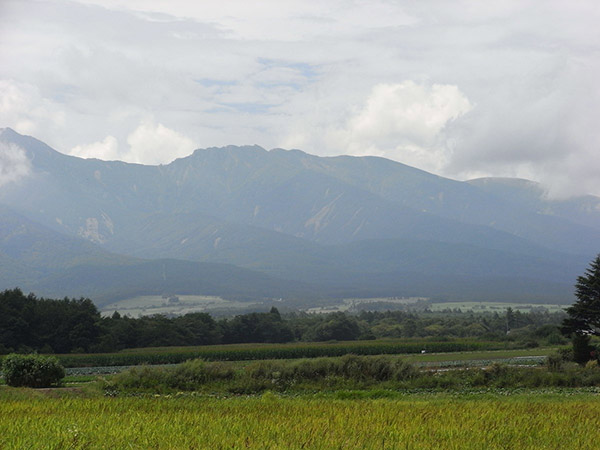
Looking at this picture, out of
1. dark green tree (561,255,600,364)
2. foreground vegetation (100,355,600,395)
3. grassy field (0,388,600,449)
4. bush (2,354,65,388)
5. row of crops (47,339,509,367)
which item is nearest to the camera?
grassy field (0,388,600,449)

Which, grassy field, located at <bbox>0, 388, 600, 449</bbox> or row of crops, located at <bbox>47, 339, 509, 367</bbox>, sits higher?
grassy field, located at <bbox>0, 388, 600, 449</bbox>

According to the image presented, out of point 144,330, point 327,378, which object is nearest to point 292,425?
point 327,378

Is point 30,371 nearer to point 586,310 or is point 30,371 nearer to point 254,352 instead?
point 254,352

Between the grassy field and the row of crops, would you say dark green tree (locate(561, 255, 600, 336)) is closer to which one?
the row of crops

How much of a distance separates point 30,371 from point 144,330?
153 ft

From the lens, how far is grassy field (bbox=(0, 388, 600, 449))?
1562 centimetres

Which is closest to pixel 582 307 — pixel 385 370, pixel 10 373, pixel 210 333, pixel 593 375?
pixel 593 375

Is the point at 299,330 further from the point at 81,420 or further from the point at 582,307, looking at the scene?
the point at 81,420

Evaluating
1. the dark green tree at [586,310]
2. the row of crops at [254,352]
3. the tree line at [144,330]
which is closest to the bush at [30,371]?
the row of crops at [254,352]

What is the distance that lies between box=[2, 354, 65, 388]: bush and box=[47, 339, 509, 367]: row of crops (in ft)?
86.3

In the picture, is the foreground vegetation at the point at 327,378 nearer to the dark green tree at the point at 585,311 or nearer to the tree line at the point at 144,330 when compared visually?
the dark green tree at the point at 585,311

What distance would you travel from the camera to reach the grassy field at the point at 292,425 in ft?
51.2

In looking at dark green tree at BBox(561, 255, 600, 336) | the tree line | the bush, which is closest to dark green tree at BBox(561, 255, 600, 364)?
dark green tree at BBox(561, 255, 600, 336)

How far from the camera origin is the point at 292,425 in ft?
59.4
